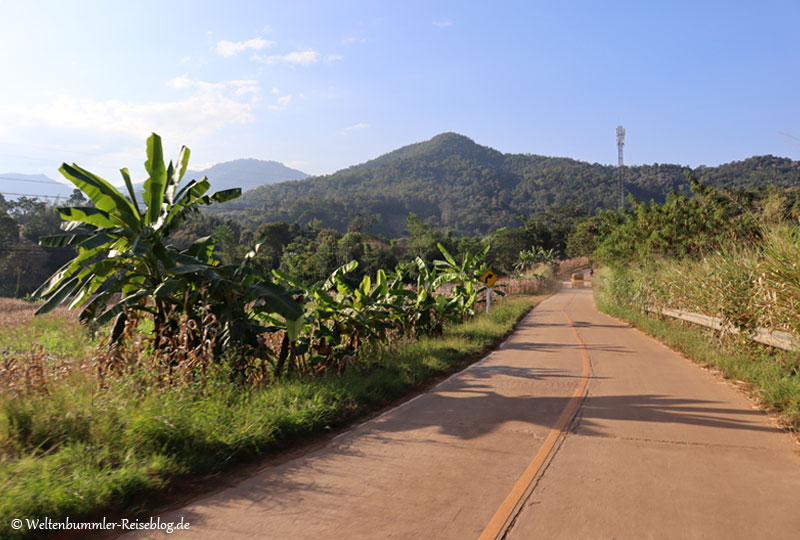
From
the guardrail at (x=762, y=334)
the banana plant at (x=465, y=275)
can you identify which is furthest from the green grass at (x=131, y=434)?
the banana plant at (x=465, y=275)

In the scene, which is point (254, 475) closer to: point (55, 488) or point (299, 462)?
point (299, 462)

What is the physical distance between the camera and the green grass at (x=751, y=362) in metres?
6.82

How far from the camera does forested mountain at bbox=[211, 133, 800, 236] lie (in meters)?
101

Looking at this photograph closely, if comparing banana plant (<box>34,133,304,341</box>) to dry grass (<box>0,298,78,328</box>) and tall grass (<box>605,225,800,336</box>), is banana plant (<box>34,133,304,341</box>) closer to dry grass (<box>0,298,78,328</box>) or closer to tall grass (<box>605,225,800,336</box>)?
dry grass (<box>0,298,78,328</box>)

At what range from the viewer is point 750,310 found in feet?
31.0

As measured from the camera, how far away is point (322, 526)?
3.58 metres

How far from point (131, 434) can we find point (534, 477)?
3616 mm

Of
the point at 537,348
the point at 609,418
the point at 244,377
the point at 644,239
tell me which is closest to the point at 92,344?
the point at 244,377

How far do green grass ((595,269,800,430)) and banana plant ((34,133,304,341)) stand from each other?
654 centimetres

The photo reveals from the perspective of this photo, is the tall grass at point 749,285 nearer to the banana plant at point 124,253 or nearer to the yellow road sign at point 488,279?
the yellow road sign at point 488,279

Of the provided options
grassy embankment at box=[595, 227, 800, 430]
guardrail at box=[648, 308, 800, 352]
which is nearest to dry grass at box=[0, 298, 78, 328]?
grassy embankment at box=[595, 227, 800, 430]

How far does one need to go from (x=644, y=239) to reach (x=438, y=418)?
797 inches

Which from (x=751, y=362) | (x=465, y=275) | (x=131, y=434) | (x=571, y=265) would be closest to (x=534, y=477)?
(x=131, y=434)

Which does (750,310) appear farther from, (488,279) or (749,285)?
(488,279)
